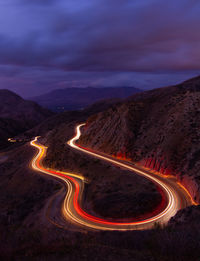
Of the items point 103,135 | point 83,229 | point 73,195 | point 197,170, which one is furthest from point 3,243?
point 103,135

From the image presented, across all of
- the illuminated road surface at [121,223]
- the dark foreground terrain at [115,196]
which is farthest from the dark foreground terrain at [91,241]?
the illuminated road surface at [121,223]

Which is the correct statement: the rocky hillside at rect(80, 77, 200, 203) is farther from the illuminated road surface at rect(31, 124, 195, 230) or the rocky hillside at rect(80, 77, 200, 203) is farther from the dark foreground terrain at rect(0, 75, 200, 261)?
the illuminated road surface at rect(31, 124, 195, 230)

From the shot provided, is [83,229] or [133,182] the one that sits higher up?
[133,182]

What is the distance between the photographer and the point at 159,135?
39.8 m

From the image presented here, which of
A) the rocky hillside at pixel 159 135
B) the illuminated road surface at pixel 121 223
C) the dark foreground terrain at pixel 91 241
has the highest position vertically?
the rocky hillside at pixel 159 135

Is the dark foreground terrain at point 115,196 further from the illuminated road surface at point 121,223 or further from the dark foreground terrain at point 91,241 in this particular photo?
the illuminated road surface at point 121,223

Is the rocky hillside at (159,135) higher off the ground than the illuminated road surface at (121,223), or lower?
higher

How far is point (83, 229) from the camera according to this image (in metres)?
21.4

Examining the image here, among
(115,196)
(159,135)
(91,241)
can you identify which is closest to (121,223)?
(115,196)

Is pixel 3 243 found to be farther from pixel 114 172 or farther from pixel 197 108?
pixel 197 108

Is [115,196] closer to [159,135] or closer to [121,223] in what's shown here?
[121,223]

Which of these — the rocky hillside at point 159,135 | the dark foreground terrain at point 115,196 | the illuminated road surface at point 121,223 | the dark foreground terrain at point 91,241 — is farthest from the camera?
the rocky hillside at point 159,135

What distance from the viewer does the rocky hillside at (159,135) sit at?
32062 mm

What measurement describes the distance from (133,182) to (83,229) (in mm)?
11887
